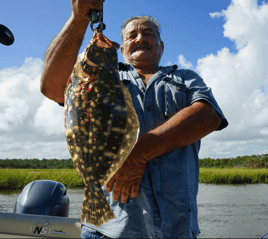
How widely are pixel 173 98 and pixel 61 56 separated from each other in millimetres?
773

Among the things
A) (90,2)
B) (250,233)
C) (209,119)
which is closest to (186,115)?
(209,119)

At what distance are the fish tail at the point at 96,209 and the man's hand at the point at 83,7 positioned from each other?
938 mm

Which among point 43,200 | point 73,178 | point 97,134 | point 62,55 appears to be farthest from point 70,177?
point 97,134

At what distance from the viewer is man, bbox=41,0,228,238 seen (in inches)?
48.5

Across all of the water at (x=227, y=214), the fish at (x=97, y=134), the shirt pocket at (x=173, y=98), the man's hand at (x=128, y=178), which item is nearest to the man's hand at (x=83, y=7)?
the fish at (x=97, y=134)

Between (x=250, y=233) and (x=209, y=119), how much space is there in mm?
6948

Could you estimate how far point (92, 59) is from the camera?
124 centimetres

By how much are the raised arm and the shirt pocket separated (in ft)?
2.12

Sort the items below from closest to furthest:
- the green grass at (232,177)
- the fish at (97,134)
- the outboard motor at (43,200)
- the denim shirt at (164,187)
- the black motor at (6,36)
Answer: the fish at (97,134)
the denim shirt at (164,187)
the black motor at (6,36)
the outboard motor at (43,200)
the green grass at (232,177)

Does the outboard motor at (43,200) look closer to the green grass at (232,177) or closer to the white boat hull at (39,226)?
the white boat hull at (39,226)

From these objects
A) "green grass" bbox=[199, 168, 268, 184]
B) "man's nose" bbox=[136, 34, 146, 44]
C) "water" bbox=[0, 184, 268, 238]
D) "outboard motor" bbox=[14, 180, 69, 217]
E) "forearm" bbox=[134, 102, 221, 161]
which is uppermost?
"man's nose" bbox=[136, 34, 146, 44]

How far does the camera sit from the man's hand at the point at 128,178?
1184mm

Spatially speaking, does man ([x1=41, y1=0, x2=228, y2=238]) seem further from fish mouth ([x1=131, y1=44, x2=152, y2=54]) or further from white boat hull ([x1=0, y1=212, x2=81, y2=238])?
white boat hull ([x1=0, y1=212, x2=81, y2=238])

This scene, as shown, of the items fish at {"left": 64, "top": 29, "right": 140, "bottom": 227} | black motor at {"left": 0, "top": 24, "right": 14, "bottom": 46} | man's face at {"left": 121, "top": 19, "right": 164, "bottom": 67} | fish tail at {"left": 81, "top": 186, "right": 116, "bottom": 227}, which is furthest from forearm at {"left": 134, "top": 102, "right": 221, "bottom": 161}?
black motor at {"left": 0, "top": 24, "right": 14, "bottom": 46}
